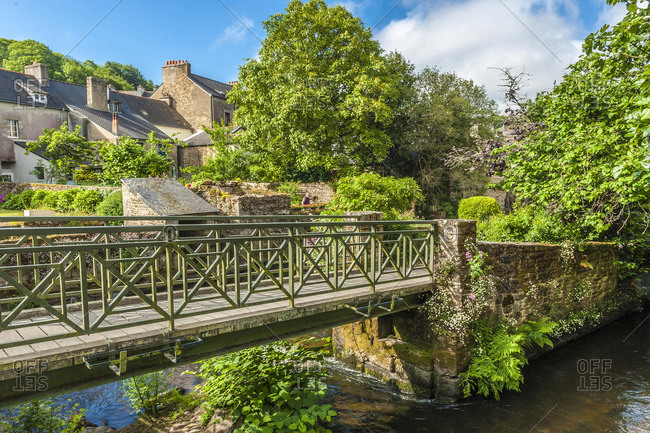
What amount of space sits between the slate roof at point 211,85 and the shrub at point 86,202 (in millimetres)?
26176

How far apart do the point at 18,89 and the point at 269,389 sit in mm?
31492

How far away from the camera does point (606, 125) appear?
899 cm

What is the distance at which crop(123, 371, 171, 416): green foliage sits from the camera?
6262 mm

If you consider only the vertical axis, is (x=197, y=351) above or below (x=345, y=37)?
below

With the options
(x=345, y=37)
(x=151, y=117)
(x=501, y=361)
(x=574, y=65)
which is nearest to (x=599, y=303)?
(x=501, y=361)

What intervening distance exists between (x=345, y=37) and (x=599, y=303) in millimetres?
15563

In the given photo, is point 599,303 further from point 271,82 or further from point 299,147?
point 271,82

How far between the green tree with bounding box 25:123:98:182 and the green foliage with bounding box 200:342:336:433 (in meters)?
19.1

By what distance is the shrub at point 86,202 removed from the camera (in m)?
13.2

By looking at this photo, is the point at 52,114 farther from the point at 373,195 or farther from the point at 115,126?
the point at 373,195

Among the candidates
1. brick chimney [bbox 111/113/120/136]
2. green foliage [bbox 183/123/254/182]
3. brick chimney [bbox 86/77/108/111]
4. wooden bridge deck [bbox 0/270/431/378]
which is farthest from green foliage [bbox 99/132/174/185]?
brick chimney [bbox 86/77/108/111]

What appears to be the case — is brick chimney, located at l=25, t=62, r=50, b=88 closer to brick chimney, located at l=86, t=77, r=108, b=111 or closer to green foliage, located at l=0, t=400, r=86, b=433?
brick chimney, located at l=86, t=77, r=108, b=111

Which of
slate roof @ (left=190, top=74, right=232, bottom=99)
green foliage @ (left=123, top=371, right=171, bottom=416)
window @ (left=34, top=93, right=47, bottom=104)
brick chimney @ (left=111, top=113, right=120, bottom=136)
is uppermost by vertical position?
slate roof @ (left=190, top=74, right=232, bottom=99)

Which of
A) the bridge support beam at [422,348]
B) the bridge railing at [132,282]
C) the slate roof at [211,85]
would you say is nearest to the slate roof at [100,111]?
the slate roof at [211,85]
